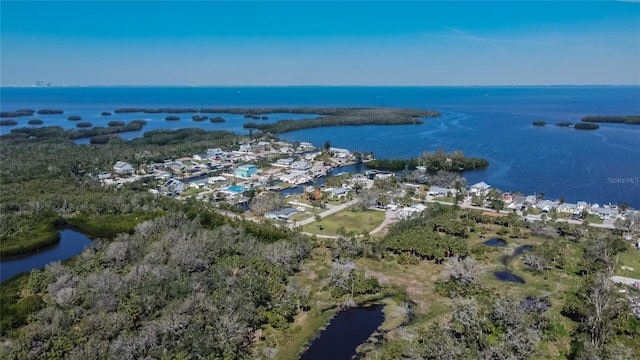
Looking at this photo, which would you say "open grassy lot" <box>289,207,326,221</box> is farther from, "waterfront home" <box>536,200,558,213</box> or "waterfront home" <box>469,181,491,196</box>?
"waterfront home" <box>536,200,558,213</box>

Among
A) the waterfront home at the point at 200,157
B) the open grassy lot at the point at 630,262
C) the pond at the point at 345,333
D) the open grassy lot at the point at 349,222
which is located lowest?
the pond at the point at 345,333

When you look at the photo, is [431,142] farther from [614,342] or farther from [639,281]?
[614,342]

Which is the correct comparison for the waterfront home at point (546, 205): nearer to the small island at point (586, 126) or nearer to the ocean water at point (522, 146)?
the ocean water at point (522, 146)

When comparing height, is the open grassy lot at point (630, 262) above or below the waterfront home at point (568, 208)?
below

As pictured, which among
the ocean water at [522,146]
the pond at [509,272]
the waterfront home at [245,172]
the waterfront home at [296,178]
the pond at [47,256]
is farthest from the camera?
the waterfront home at [245,172]

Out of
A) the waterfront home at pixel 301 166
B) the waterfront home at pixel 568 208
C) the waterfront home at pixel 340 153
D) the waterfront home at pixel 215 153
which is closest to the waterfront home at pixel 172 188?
the waterfront home at pixel 301 166

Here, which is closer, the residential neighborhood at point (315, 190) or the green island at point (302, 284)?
the green island at point (302, 284)

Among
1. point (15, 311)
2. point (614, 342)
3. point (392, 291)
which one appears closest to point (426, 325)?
point (392, 291)

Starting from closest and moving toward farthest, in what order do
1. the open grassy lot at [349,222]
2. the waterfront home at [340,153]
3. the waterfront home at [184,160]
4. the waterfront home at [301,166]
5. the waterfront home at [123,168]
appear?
1. the open grassy lot at [349,222]
2. the waterfront home at [123,168]
3. the waterfront home at [301,166]
4. the waterfront home at [184,160]
5. the waterfront home at [340,153]

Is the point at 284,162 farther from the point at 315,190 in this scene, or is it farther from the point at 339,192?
the point at 339,192
